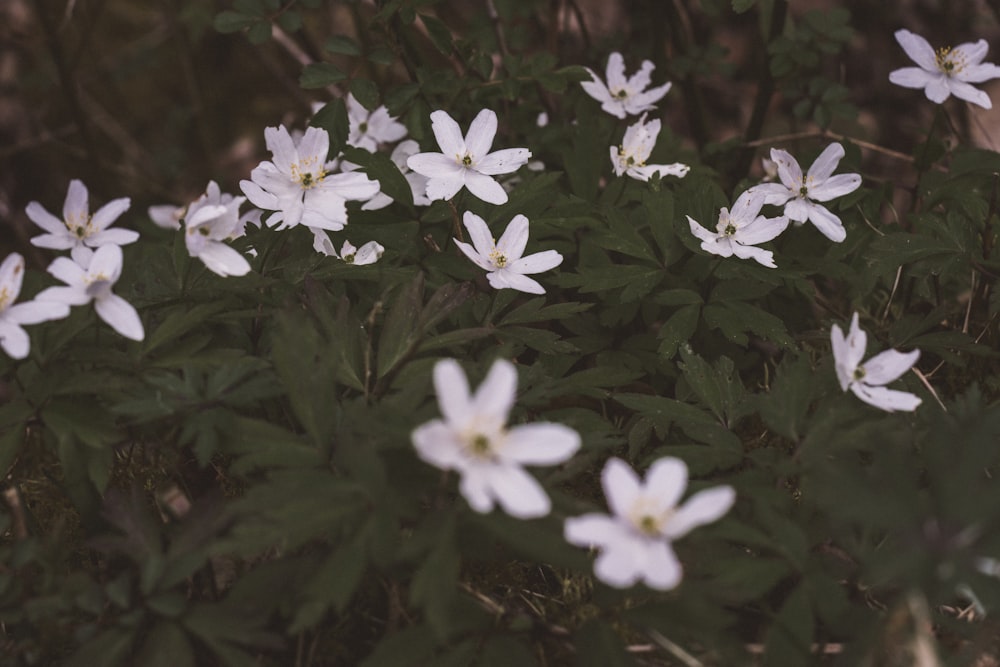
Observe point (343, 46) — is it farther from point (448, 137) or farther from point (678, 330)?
point (678, 330)

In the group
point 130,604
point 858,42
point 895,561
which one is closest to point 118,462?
point 130,604

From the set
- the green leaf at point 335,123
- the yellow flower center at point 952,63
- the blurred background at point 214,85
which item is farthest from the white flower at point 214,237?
the blurred background at point 214,85

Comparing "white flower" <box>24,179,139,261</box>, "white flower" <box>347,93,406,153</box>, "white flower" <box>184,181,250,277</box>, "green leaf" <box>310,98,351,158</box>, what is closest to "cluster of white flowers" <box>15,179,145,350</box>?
"white flower" <box>24,179,139,261</box>

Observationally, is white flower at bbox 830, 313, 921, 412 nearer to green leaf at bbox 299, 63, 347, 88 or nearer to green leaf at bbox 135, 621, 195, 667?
green leaf at bbox 135, 621, 195, 667

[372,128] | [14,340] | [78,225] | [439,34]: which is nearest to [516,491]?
[14,340]

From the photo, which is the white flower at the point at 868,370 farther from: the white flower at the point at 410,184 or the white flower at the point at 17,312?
the white flower at the point at 17,312

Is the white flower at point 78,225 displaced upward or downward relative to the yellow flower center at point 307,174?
downward
